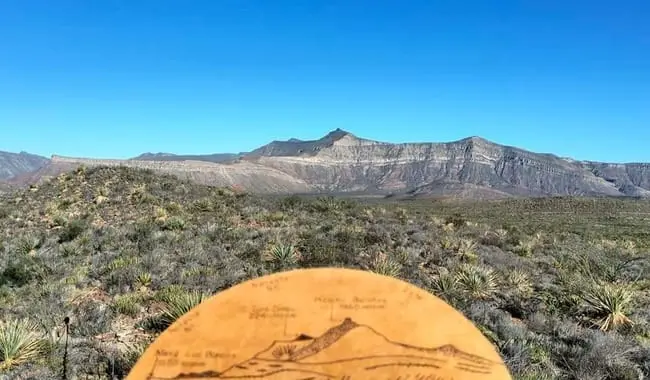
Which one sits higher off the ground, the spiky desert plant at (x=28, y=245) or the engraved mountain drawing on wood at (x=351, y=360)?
the engraved mountain drawing on wood at (x=351, y=360)

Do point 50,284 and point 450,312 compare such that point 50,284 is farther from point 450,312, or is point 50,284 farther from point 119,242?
point 450,312

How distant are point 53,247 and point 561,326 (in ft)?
40.0

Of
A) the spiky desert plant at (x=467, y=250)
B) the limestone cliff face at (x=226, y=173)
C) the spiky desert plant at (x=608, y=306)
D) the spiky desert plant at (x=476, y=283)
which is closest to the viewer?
the spiky desert plant at (x=608, y=306)

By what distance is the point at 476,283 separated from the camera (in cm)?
931

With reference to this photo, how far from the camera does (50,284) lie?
934 cm

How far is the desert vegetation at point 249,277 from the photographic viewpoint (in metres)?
5.98

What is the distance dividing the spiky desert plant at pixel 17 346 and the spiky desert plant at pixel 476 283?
6708mm

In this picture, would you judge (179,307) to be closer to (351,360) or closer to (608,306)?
(351,360)

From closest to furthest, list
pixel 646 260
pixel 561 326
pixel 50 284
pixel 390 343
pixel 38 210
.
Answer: pixel 390 343 → pixel 561 326 → pixel 50 284 → pixel 646 260 → pixel 38 210

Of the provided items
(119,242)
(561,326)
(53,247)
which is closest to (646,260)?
(561,326)

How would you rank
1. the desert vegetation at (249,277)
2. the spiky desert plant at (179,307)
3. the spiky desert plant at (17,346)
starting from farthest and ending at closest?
1. the spiky desert plant at (179,307)
2. the desert vegetation at (249,277)
3. the spiky desert plant at (17,346)

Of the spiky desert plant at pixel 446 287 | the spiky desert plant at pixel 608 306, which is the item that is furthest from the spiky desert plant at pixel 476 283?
the spiky desert plant at pixel 608 306

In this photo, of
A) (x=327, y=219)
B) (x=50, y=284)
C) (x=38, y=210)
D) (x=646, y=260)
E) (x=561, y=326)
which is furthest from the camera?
(x=38, y=210)

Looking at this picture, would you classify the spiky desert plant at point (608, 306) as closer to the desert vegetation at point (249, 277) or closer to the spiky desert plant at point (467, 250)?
the desert vegetation at point (249, 277)
